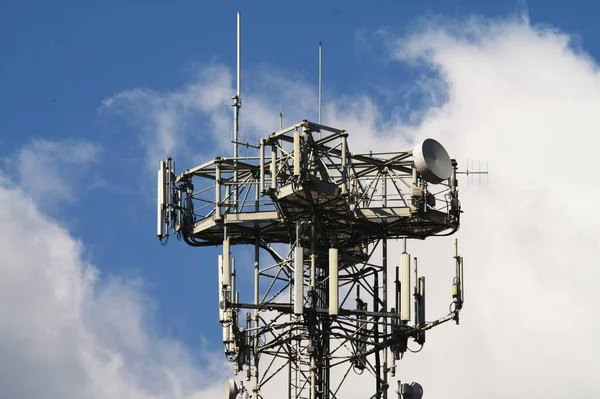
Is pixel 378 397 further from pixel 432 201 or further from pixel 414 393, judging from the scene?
pixel 432 201

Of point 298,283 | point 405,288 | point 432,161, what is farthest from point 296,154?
point 405,288

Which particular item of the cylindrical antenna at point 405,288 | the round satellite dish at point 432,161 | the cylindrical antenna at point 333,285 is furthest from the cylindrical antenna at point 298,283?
the round satellite dish at point 432,161

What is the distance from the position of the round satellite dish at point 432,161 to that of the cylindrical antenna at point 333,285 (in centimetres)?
524

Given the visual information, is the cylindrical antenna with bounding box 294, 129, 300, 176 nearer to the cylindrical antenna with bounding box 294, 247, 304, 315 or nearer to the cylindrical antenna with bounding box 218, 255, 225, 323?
the cylindrical antenna with bounding box 294, 247, 304, 315

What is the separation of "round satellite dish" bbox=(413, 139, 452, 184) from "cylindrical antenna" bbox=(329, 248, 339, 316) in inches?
206

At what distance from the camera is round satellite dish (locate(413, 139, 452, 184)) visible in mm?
109500

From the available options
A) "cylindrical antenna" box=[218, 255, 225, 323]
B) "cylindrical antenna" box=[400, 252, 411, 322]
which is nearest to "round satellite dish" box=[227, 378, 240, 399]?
"cylindrical antenna" box=[218, 255, 225, 323]

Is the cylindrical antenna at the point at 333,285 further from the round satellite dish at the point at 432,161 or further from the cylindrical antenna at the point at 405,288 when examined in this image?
the round satellite dish at the point at 432,161

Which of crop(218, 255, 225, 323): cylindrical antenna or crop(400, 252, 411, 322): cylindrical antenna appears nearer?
crop(218, 255, 225, 323): cylindrical antenna

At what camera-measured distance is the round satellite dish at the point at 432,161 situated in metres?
110

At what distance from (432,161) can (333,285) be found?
6.99 metres

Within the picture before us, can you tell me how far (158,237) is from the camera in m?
113

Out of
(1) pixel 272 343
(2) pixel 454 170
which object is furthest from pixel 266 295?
(2) pixel 454 170

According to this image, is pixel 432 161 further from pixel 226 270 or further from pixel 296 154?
pixel 226 270
